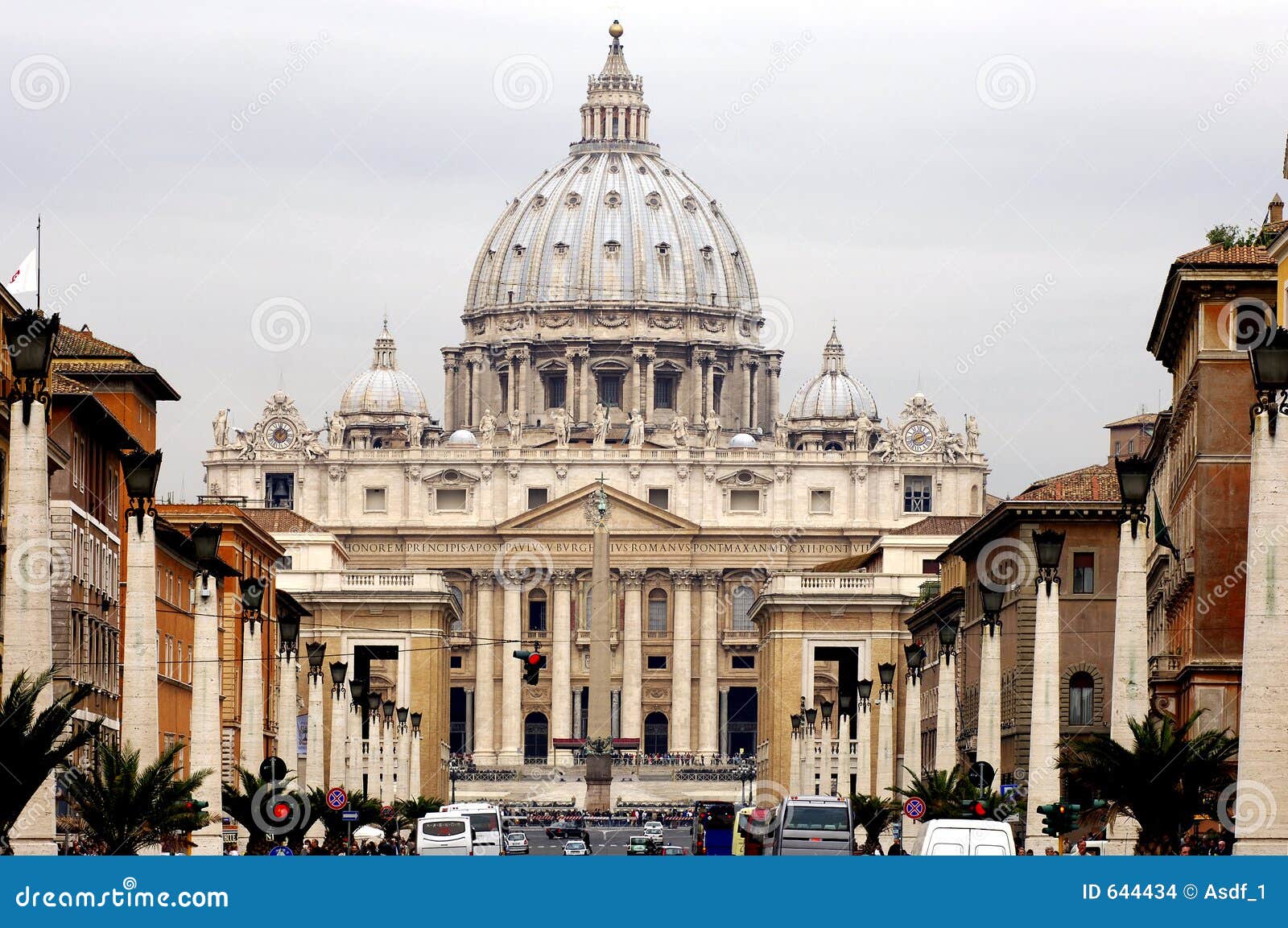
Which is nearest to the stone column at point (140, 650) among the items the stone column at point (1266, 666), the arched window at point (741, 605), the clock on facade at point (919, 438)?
the stone column at point (1266, 666)

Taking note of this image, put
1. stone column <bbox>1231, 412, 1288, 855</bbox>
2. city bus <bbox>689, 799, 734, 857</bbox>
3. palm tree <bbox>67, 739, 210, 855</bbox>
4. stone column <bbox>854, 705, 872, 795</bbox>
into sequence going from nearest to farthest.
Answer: stone column <bbox>1231, 412, 1288, 855</bbox>
palm tree <bbox>67, 739, 210, 855</bbox>
city bus <bbox>689, 799, 734, 857</bbox>
stone column <bbox>854, 705, 872, 795</bbox>

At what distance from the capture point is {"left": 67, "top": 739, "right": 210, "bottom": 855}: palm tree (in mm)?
44125

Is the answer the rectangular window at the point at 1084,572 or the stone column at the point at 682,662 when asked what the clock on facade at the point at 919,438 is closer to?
the stone column at the point at 682,662

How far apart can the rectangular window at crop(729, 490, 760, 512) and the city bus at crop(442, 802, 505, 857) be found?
119840mm

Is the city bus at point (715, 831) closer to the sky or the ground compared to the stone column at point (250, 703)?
closer to the ground

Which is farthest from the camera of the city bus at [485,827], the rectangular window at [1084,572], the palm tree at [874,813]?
the rectangular window at [1084,572]

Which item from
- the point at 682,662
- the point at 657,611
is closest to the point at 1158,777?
the point at 682,662

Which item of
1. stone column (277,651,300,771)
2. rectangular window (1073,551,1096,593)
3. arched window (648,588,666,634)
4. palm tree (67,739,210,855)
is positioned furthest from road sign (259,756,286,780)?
arched window (648,588,666,634)

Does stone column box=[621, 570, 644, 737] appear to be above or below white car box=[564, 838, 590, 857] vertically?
above

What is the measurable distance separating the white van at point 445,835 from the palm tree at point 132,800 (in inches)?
407

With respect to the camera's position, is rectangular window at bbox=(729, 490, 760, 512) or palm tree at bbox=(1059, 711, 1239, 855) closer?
palm tree at bbox=(1059, 711, 1239, 855)

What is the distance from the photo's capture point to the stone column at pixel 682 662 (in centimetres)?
17900

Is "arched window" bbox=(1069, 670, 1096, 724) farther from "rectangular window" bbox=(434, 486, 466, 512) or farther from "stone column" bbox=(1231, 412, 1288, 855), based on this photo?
"rectangular window" bbox=(434, 486, 466, 512)

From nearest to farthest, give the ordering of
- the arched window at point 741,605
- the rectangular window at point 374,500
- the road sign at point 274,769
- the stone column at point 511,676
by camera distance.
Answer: the road sign at point 274,769 < the stone column at point 511,676 < the arched window at point 741,605 < the rectangular window at point 374,500
